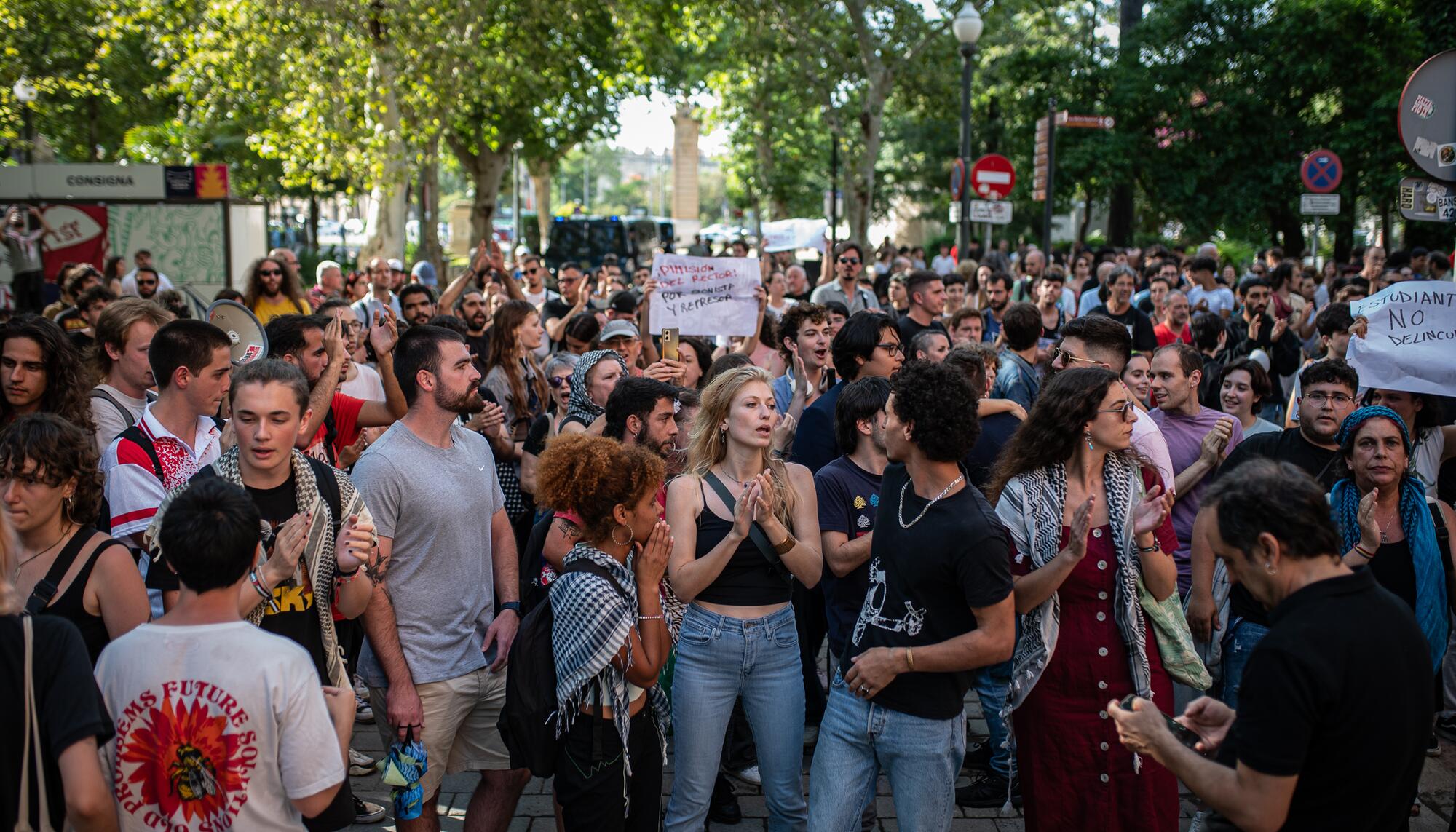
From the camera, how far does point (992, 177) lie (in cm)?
1800

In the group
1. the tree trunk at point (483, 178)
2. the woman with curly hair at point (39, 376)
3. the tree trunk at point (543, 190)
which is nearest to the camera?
the woman with curly hair at point (39, 376)

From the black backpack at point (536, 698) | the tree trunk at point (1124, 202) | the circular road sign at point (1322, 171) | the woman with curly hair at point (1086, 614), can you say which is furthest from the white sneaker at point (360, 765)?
the tree trunk at point (1124, 202)

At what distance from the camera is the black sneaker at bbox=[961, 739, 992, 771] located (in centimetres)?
566

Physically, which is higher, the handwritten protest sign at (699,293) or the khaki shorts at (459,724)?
the handwritten protest sign at (699,293)

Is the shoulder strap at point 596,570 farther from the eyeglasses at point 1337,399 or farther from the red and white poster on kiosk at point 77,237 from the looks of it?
the red and white poster on kiosk at point 77,237

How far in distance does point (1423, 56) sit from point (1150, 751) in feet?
76.5

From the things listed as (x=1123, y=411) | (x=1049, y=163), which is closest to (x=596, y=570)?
(x=1123, y=411)

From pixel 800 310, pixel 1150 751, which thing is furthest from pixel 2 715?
pixel 800 310

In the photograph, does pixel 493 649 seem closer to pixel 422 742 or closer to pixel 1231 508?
pixel 422 742

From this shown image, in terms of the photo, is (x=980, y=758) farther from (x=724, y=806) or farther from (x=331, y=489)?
(x=331, y=489)

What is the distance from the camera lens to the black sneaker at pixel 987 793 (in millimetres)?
5406

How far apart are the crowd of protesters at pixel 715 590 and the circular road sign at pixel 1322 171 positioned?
37.4ft

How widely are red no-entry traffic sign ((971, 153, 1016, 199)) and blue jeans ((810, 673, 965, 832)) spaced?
585 inches

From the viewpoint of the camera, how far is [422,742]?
4.24m
